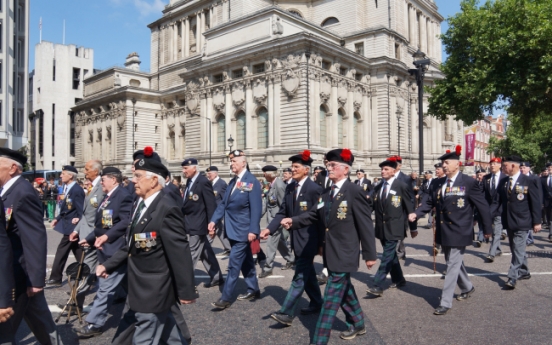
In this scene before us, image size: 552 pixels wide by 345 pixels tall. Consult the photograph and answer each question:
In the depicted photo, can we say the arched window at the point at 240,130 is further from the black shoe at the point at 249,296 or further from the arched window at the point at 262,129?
the black shoe at the point at 249,296

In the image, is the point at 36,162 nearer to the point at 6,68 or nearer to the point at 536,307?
the point at 6,68

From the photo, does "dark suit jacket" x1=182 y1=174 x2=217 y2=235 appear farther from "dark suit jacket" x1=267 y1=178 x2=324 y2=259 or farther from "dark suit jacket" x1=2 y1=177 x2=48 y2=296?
"dark suit jacket" x1=2 y1=177 x2=48 y2=296

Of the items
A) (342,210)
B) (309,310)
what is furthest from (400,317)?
(342,210)

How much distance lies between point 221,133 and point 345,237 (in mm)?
39615

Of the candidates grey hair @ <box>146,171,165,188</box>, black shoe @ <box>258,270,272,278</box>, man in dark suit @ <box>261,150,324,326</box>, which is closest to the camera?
grey hair @ <box>146,171,165,188</box>

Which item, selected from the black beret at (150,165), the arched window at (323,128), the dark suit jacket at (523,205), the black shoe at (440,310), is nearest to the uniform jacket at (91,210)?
the black beret at (150,165)

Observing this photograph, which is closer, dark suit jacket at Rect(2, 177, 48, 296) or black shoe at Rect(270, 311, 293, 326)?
dark suit jacket at Rect(2, 177, 48, 296)

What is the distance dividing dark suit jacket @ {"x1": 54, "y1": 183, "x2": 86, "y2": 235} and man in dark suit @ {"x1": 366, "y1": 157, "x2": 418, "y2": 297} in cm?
531

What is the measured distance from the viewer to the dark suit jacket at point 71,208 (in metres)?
8.12

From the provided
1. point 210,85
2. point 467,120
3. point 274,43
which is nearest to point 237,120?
point 210,85

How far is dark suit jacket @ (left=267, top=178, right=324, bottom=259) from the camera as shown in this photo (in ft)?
20.2

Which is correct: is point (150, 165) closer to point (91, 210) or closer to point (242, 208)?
point (242, 208)

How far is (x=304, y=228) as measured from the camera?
20.5ft

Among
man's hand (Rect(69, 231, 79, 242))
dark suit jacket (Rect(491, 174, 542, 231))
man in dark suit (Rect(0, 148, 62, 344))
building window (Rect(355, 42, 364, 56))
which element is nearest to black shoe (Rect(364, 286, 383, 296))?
dark suit jacket (Rect(491, 174, 542, 231))
